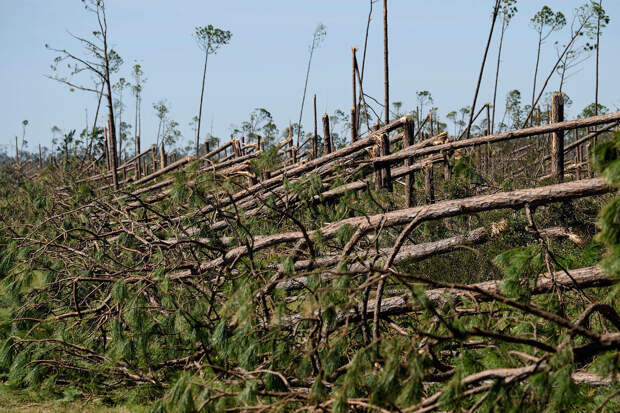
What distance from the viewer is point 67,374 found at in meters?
4.21

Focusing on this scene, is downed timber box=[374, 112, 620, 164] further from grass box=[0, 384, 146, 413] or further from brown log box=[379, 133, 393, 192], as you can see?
grass box=[0, 384, 146, 413]

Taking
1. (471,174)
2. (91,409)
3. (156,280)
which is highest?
(471,174)

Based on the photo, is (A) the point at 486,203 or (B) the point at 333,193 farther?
(B) the point at 333,193

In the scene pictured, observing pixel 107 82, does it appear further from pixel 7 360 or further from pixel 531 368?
pixel 531 368

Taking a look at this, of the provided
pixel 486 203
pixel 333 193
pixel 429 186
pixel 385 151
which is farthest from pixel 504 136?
pixel 429 186

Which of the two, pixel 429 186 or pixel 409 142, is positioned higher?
pixel 409 142

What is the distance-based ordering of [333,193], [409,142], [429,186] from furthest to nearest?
[429,186] < [409,142] < [333,193]

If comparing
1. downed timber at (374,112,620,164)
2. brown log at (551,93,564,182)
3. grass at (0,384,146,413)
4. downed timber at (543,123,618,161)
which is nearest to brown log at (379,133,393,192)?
downed timber at (374,112,620,164)

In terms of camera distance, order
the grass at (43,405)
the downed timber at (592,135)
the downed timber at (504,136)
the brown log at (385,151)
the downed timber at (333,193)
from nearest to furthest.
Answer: the grass at (43,405), the downed timber at (333,193), the downed timber at (504,136), the brown log at (385,151), the downed timber at (592,135)

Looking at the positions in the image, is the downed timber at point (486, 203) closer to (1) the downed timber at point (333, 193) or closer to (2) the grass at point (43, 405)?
(1) the downed timber at point (333, 193)

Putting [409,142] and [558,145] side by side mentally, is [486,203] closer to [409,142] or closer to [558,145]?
[409,142]

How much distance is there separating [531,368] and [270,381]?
51.1 inches

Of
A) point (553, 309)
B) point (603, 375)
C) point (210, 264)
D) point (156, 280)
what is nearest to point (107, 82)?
point (210, 264)

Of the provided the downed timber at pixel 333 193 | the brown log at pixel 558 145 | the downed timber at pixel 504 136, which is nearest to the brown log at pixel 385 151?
the downed timber at pixel 333 193
